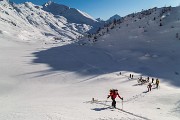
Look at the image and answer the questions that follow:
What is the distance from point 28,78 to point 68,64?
19.4m

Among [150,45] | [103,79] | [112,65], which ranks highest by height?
[150,45]

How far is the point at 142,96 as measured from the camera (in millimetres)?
35031

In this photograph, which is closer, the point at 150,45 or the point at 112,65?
the point at 112,65

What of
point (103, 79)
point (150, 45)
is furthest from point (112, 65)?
point (150, 45)

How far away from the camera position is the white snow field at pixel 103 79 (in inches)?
890

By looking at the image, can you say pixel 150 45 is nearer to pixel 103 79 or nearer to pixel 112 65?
pixel 112 65

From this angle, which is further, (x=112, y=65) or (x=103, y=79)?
(x=112, y=65)

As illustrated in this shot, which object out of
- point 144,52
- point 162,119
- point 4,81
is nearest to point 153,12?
point 144,52

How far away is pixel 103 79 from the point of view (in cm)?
5372

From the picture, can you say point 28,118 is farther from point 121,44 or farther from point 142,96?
point 121,44

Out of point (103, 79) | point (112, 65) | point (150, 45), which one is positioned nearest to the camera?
point (103, 79)

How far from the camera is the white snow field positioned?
22.6m

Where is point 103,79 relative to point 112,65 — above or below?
below

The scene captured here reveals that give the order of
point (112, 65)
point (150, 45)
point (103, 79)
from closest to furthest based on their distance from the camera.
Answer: point (103, 79), point (112, 65), point (150, 45)
